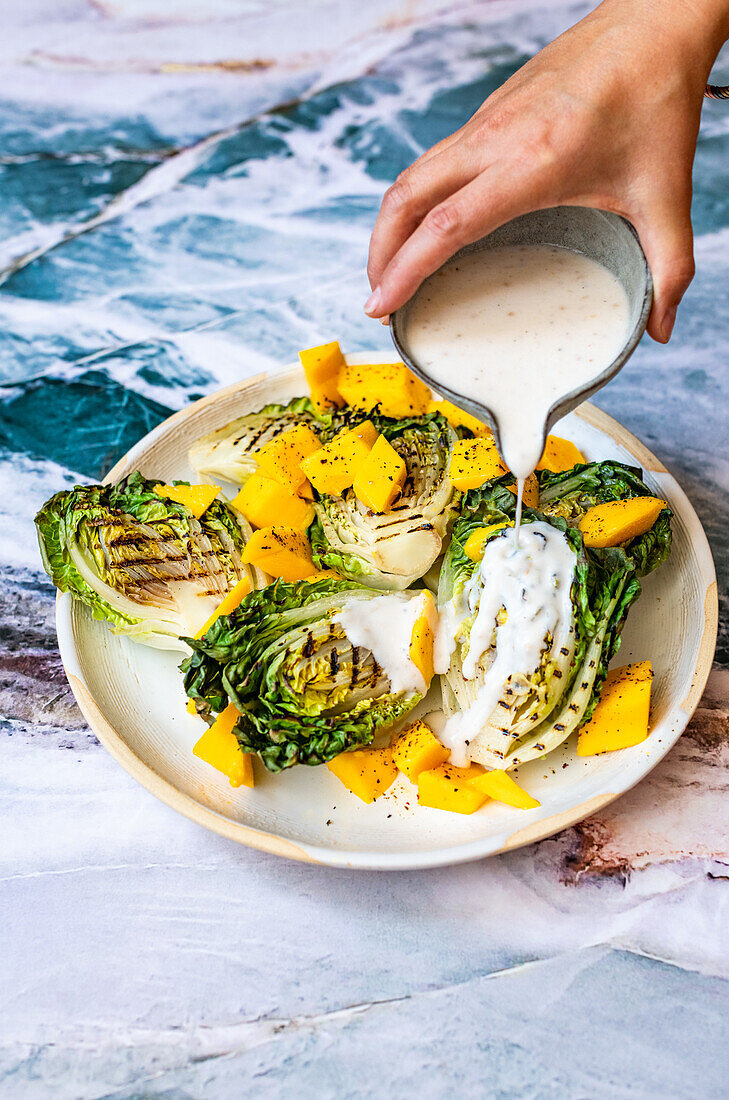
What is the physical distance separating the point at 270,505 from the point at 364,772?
0.99 metres

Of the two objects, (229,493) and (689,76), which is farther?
(229,493)

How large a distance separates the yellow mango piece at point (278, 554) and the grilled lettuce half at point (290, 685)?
0.86 feet

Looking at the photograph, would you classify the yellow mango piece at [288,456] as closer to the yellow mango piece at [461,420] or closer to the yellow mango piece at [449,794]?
the yellow mango piece at [461,420]

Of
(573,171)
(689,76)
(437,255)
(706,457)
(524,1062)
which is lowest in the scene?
(524,1062)

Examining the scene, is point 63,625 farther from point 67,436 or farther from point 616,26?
point 616,26

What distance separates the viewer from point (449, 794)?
2633 mm

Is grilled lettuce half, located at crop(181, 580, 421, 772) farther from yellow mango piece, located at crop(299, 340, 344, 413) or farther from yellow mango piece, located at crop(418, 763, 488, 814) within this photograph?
yellow mango piece, located at crop(299, 340, 344, 413)

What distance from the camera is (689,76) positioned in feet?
8.34

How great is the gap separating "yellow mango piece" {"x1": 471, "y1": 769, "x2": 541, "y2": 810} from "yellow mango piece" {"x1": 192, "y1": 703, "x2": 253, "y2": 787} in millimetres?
633

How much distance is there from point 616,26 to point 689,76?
250mm

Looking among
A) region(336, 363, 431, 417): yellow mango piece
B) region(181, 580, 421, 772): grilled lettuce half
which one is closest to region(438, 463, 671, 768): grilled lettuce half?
region(181, 580, 421, 772): grilled lettuce half

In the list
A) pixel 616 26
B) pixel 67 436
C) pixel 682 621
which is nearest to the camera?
pixel 616 26

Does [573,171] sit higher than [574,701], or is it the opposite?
[573,171]

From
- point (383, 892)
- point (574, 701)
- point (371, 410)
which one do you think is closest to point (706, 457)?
point (371, 410)
